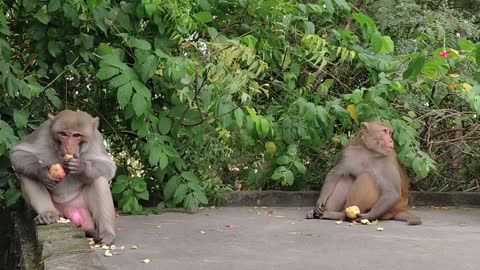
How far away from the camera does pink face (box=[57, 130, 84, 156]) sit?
5.46 m

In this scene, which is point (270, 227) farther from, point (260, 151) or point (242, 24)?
point (242, 24)

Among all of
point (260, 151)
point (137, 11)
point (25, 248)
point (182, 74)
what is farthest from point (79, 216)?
point (260, 151)

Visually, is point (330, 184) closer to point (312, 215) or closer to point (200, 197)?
point (312, 215)

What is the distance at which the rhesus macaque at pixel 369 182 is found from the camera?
22.9ft

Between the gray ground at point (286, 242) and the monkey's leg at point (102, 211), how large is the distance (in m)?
0.18

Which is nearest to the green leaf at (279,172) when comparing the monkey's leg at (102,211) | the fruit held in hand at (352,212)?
the fruit held in hand at (352,212)

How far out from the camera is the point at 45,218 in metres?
5.41

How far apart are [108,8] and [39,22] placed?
28.9 inches

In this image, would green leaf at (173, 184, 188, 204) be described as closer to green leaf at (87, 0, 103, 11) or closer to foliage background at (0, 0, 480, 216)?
foliage background at (0, 0, 480, 216)

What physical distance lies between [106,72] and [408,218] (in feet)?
10.2

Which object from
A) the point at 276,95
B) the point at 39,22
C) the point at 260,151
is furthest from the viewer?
the point at 276,95

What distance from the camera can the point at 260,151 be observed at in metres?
7.94

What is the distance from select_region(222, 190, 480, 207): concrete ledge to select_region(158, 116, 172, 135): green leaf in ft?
4.33

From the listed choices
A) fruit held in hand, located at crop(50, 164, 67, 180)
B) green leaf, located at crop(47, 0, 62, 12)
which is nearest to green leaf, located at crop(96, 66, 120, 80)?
green leaf, located at crop(47, 0, 62, 12)
